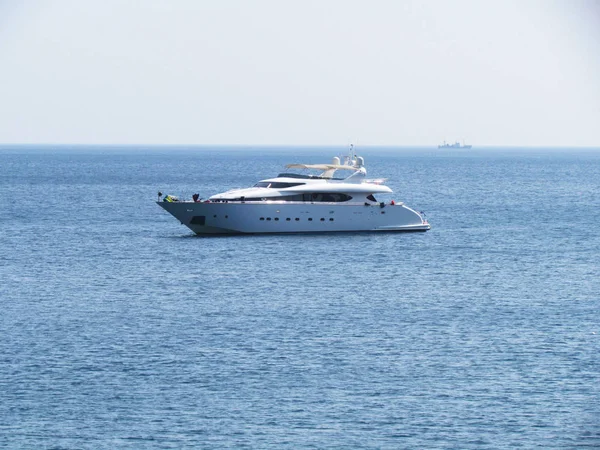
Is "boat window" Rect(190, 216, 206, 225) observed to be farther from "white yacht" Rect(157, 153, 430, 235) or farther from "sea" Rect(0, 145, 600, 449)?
"sea" Rect(0, 145, 600, 449)

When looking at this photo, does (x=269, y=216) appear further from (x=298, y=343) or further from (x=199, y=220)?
(x=298, y=343)

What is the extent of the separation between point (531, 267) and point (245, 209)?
25.8 m

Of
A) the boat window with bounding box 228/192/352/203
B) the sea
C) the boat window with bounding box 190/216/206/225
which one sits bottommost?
the sea

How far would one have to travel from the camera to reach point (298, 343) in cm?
5744

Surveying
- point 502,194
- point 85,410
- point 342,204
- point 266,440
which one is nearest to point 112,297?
point 85,410

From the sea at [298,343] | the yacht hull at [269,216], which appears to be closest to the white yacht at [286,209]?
the yacht hull at [269,216]

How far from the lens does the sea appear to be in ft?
148

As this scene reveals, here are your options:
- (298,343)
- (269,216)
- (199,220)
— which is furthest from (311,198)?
(298,343)

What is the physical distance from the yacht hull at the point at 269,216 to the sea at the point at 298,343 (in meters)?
1.19

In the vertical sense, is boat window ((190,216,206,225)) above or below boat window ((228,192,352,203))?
below

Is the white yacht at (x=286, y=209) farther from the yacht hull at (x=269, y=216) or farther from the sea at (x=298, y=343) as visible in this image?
the sea at (x=298, y=343)

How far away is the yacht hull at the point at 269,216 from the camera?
99750mm

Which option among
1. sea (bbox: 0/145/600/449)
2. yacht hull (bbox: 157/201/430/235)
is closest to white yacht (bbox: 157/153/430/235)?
yacht hull (bbox: 157/201/430/235)

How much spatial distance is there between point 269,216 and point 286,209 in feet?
5.11
